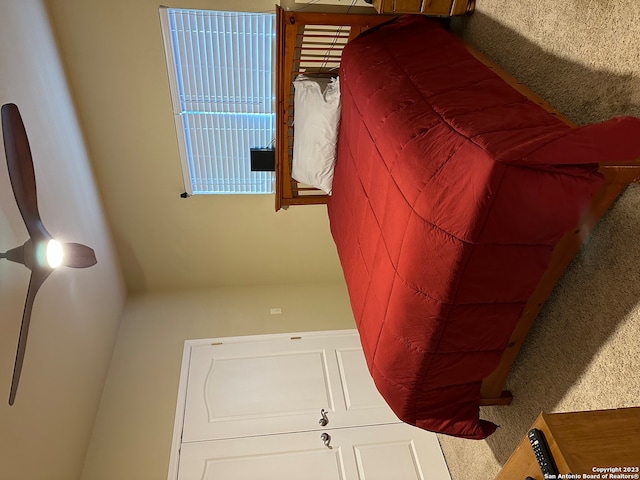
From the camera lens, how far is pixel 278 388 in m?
3.03

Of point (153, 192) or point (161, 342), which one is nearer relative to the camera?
point (153, 192)

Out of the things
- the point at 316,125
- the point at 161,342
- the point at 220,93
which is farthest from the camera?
the point at 161,342

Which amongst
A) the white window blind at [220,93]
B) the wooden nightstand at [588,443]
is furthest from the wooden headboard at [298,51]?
the wooden nightstand at [588,443]

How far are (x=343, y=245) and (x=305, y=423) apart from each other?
1192 millimetres

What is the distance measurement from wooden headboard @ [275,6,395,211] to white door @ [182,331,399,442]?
3.49ft

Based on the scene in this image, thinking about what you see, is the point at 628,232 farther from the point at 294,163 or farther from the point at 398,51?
the point at 294,163

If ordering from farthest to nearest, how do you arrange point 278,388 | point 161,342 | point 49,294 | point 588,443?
point 161,342, point 278,388, point 49,294, point 588,443

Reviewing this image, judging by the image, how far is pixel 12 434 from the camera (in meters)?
1.91

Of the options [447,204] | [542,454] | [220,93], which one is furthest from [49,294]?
[542,454]

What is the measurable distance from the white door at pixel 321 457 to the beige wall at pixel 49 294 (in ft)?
2.29

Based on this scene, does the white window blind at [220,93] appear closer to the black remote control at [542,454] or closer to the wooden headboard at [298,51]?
the wooden headboard at [298,51]

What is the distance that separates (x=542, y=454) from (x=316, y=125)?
1.95 m

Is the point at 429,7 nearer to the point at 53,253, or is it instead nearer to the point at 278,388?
the point at 53,253

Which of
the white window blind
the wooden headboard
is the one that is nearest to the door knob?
the wooden headboard
